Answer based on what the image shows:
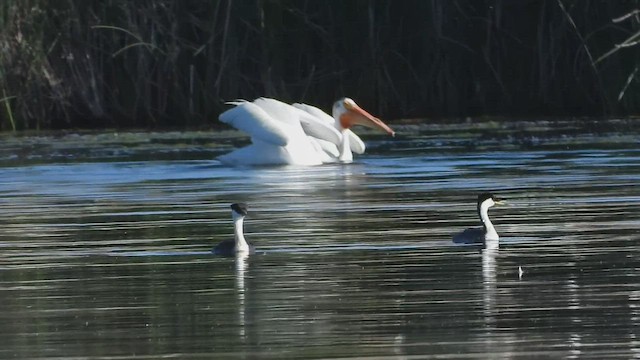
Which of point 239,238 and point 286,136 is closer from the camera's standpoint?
point 239,238

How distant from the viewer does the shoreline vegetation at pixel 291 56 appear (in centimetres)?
2464

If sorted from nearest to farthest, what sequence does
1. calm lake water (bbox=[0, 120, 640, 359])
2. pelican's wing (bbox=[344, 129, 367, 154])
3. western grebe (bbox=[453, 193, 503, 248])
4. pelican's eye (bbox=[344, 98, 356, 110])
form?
calm lake water (bbox=[0, 120, 640, 359]), western grebe (bbox=[453, 193, 503, 248]), pelican's wing (bbox=[344, 129, 367, 154]), pelican's eye (bbox=[344, 98, 356, 110])

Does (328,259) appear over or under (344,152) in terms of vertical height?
under

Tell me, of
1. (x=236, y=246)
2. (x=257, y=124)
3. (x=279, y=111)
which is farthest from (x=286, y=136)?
(x=236, y=246)

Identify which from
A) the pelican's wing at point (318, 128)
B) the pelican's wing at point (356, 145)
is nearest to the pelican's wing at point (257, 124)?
the pelican's wing at point (318, 128)

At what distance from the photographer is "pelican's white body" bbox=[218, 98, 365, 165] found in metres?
20.2

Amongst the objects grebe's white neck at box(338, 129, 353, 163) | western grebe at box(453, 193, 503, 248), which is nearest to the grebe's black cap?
western grebe at box(453, 193, 503, 248)

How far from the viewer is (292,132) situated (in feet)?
67.8

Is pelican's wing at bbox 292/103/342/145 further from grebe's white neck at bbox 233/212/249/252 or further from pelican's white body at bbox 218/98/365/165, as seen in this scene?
grebe's white neck at bbox 233/212/249/252

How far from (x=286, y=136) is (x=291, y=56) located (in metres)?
5.06

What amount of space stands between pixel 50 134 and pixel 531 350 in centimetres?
1747

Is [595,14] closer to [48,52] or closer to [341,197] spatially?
[48,52]

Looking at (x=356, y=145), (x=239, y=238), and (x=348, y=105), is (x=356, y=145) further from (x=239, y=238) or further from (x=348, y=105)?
(x=239, y=238)

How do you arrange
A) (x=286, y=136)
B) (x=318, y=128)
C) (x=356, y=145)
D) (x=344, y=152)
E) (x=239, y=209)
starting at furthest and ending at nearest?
(x=356, y=145)
(x=318, y=128)
(x=344, y=152)
(x=286, y=136)
(x=239, y=209)
